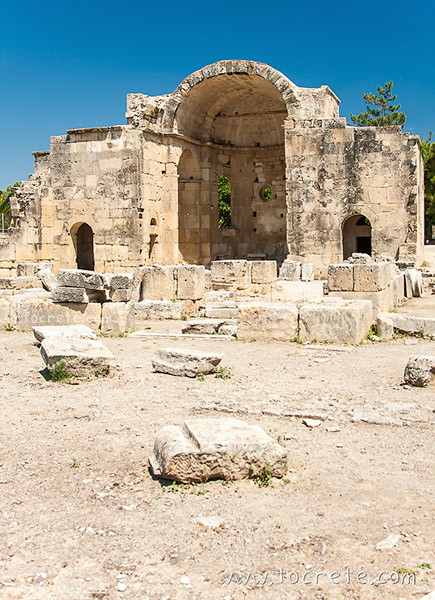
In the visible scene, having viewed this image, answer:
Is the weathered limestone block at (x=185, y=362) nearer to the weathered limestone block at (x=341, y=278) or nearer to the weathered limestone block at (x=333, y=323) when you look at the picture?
the weathered limestone block at (x=333, y=323)

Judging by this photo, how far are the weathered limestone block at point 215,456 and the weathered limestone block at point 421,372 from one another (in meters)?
3.02

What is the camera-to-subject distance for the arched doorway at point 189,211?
2447 centimetres

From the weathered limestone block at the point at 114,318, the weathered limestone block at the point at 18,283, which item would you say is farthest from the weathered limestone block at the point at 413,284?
the weathered limestone block at the point at 18,283

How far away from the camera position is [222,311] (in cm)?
1324

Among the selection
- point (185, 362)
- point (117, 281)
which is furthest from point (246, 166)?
point (185, 362)

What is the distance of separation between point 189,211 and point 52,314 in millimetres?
13515

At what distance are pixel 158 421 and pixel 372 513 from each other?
2527 millimetres

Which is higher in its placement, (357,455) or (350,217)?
(350,217)

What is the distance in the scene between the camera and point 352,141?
19703 millimetres

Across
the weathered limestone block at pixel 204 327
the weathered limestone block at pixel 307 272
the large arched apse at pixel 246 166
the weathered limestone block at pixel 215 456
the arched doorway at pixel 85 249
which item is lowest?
the weathered limestone block at pixel 215 456

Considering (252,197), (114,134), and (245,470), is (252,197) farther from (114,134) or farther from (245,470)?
(245,470)

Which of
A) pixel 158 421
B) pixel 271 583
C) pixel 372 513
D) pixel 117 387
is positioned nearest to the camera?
pixel 271 583

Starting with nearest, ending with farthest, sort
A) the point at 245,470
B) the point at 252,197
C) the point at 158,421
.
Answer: the point at 245,470, the point at 158,421, the point at 252,197

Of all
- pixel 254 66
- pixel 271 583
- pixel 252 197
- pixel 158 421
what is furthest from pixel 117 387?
pixel 252 197
